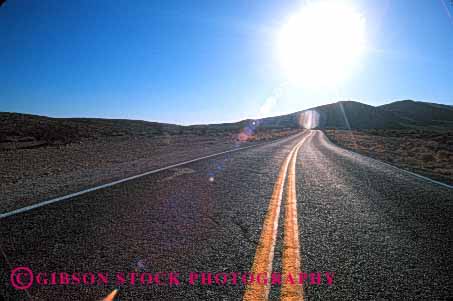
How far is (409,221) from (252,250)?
2972 millimetres

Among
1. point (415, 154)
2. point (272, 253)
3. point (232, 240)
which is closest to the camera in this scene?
point (272, 253)

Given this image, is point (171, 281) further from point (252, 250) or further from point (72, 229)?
point (72, 229)

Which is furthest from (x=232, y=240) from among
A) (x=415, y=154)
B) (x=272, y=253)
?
(x=415, y=154)

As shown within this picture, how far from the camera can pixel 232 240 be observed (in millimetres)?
3258

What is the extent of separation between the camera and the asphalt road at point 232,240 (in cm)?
222

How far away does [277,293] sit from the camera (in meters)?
2.12

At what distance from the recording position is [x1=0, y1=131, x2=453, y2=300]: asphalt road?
2.22m

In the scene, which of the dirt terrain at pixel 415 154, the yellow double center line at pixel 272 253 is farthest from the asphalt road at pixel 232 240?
the dirt terrain at pixel 415 154

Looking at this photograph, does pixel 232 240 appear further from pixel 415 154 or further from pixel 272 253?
pixel 415 154

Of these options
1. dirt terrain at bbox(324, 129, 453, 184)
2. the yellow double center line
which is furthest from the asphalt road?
dirt terrain at bbox(324, 129, 453, 184)

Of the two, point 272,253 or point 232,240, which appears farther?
point 232,240

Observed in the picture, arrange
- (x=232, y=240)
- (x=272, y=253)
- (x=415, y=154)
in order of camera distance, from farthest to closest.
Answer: (x=415, y=154), (x=232, y=240), (x=272, y=253)

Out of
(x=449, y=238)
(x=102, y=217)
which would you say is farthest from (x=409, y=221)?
(x=102, y=217)

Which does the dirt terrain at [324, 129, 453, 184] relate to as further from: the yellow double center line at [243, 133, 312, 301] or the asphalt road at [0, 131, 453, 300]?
the yellow double center line at [243, 133, 312, 301]
